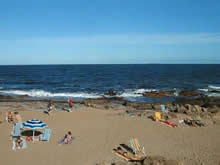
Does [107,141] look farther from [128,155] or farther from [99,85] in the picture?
[99,85]

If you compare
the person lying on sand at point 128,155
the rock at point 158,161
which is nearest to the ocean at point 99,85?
the person lying on sand at point 128,155

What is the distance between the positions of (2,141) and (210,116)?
15793mm

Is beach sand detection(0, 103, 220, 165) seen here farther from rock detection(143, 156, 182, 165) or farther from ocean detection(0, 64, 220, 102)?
ocean detection(0, 64, 220, 102)

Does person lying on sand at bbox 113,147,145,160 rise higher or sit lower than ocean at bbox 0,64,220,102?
lower

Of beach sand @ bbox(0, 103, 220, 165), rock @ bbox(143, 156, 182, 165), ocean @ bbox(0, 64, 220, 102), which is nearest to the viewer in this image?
rock @ bbox(143, 156, 182, 165)

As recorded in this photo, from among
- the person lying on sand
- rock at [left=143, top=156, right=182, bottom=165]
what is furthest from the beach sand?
rock at [left=143, top=156, right=182, bottom=165]

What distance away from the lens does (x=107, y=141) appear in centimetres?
1148

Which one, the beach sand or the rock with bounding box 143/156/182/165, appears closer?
the rock with bounding box 143/156/182/165

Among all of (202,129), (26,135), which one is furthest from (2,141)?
(202,129)

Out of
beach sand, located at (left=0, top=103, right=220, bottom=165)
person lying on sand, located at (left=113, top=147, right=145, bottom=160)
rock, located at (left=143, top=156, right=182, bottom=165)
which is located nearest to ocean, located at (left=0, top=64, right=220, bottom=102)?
beach sand, located at (left=0, top=103, right=220, bottom=165)

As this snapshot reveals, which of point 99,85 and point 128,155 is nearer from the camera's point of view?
point 128,155

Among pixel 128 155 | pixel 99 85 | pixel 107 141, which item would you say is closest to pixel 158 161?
pixel 128 155

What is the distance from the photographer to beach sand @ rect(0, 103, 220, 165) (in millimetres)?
9344

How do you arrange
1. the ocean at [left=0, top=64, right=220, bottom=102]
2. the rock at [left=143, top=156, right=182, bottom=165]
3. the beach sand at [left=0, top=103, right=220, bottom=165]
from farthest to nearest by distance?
the ocean at [left=0, top=64, right=220, bottom=102], the beach sand at [left=0, top=103, right=220, bottom=165], the rock at [left=143, top=156, right=182, bottom=165]
